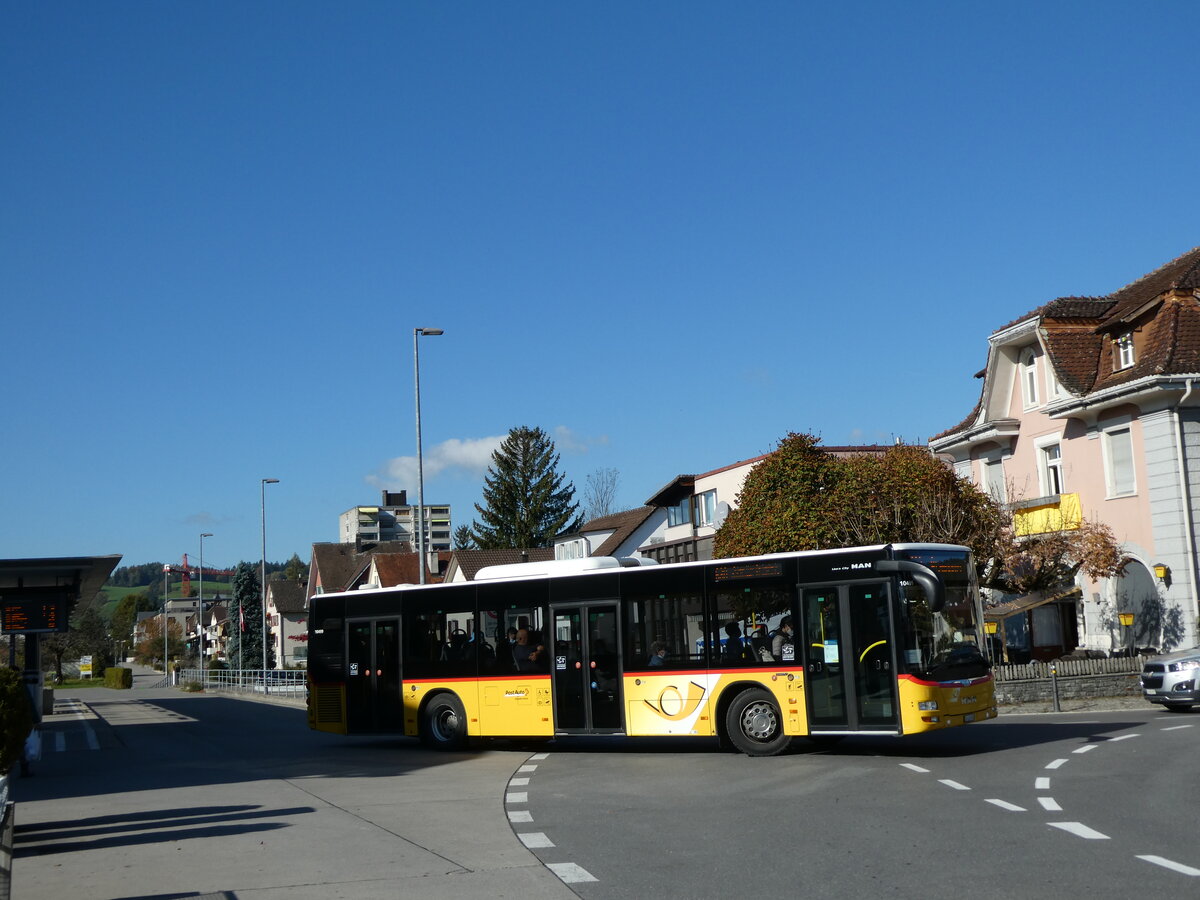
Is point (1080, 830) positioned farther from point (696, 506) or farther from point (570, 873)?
point (696, 506)

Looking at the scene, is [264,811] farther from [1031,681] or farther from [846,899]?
[1031,681]

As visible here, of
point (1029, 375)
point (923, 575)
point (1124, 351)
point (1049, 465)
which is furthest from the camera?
point (1029, 375)

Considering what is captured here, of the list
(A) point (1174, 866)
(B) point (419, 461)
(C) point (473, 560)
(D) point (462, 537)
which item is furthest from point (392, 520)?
(A) point (1174, 866)

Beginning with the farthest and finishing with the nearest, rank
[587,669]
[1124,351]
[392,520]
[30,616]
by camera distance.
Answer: [392,520]
[1124,351]
[30,616]
[587,669]

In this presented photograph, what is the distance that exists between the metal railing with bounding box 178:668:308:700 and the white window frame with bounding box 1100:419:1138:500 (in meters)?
24.3

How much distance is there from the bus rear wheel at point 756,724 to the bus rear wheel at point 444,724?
5.17 metres

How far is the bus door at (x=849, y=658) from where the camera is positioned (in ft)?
54.9

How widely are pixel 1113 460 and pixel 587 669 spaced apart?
20290 millimetres

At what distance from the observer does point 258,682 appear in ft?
196

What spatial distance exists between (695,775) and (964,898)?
26.6ft

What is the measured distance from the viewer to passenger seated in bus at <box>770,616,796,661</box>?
17.7m

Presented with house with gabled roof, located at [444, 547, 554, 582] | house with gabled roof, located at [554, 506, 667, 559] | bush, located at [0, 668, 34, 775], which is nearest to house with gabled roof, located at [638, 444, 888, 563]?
house with gabled roof, located at [554, 506, 667, 559]

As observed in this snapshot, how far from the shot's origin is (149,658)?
152m

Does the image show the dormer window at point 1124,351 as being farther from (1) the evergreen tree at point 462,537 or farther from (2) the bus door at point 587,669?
(1) the evergreen tree at point 462,537
